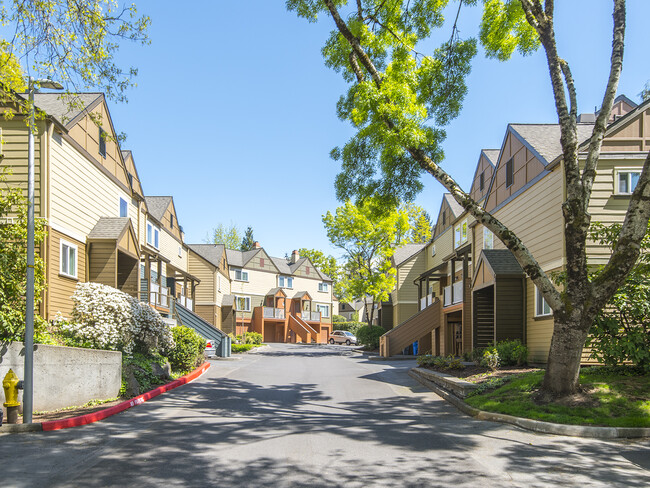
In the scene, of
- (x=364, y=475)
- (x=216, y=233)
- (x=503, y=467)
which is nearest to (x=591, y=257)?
(x=503, y=467)

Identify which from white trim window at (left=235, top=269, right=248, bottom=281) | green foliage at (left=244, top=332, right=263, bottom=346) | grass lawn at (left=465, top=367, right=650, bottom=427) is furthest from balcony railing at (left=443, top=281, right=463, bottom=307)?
white trim window at (left=235, top=269, right=248, bottom=281)

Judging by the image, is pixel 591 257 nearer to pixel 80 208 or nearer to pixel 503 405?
pixel 503 405

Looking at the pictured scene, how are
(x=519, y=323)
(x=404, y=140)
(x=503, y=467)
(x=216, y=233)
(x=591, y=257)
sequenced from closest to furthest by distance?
(x=503, y=467)
(x=404, y=140)
(x=591, y=257)
(x=519, y=323)
(x=216, y=233)

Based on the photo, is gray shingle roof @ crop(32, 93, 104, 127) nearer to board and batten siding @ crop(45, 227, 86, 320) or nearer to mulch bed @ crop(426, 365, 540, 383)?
board and batten siding @ crop(45, 227, 86, 320)

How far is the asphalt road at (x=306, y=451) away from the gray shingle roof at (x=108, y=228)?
26.6ft

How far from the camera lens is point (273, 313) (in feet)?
188

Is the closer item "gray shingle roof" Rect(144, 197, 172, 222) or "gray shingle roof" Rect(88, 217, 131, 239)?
"gray shingle roof" Rect(88, 217, 131, 239)

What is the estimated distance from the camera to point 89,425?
10.5 meters

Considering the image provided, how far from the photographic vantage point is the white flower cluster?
15.5 metres

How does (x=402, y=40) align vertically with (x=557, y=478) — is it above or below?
above

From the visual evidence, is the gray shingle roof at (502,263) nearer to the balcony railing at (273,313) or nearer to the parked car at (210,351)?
the parked car at (210,351)

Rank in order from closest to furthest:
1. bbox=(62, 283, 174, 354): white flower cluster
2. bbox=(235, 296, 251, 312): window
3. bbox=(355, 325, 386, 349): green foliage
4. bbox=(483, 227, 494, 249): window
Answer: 1. bbox=(62, 283, 174, 354): white flower cluster
2. bbox=(483, 227, 494, 249): window
3. bbox=(355, 325, 386, 349): green foliage
4. bbox=(235, 296, 251, 312): window

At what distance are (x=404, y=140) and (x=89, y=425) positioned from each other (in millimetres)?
8682

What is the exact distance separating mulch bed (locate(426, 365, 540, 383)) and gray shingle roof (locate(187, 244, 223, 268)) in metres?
30.2
